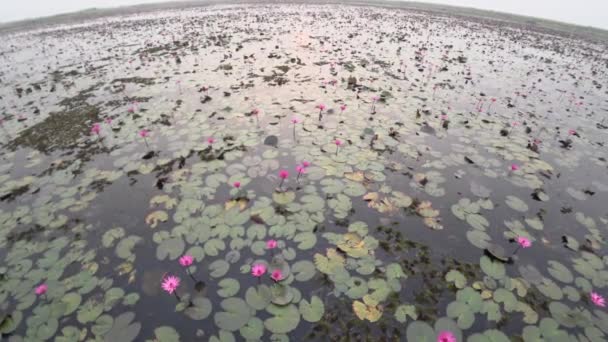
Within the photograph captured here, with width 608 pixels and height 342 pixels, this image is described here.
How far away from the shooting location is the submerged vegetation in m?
3.41

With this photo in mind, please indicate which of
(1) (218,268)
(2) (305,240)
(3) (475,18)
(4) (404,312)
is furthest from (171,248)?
(3) (475,18)

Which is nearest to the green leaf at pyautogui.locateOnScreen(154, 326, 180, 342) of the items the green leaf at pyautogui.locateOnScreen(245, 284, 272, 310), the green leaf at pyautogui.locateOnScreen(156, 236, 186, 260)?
the green leaf at pyautogui.locateOnScreen(245, 284, 272, 310)

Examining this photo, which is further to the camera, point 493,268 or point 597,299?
point 493,268

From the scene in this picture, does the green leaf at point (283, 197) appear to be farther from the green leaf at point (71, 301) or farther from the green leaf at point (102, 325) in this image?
the green leaf at point (71, 301)

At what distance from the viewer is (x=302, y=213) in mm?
4875

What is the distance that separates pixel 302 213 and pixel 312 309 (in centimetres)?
175

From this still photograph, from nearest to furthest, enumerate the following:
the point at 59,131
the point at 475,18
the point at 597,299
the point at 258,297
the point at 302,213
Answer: the point at 597,299 < the point at 258,297 < the point at 302,213 < the point at 59,131 < the point at 475,18

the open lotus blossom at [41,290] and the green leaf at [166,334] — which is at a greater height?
the open lotus blossom at [41,290]

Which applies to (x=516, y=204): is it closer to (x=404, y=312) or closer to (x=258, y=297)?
(x=404, y=312)

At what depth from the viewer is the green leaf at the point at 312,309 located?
132 inches

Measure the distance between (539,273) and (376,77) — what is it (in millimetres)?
9900

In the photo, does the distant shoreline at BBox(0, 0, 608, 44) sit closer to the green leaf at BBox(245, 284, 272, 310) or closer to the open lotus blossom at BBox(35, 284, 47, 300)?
the green leaf at BBox(245, 284, 272, 310)

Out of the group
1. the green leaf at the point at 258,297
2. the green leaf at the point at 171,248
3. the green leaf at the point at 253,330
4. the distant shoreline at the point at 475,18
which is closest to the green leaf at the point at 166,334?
the green leaf at the point at 253,330

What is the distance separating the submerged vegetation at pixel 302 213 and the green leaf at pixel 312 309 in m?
0.03
